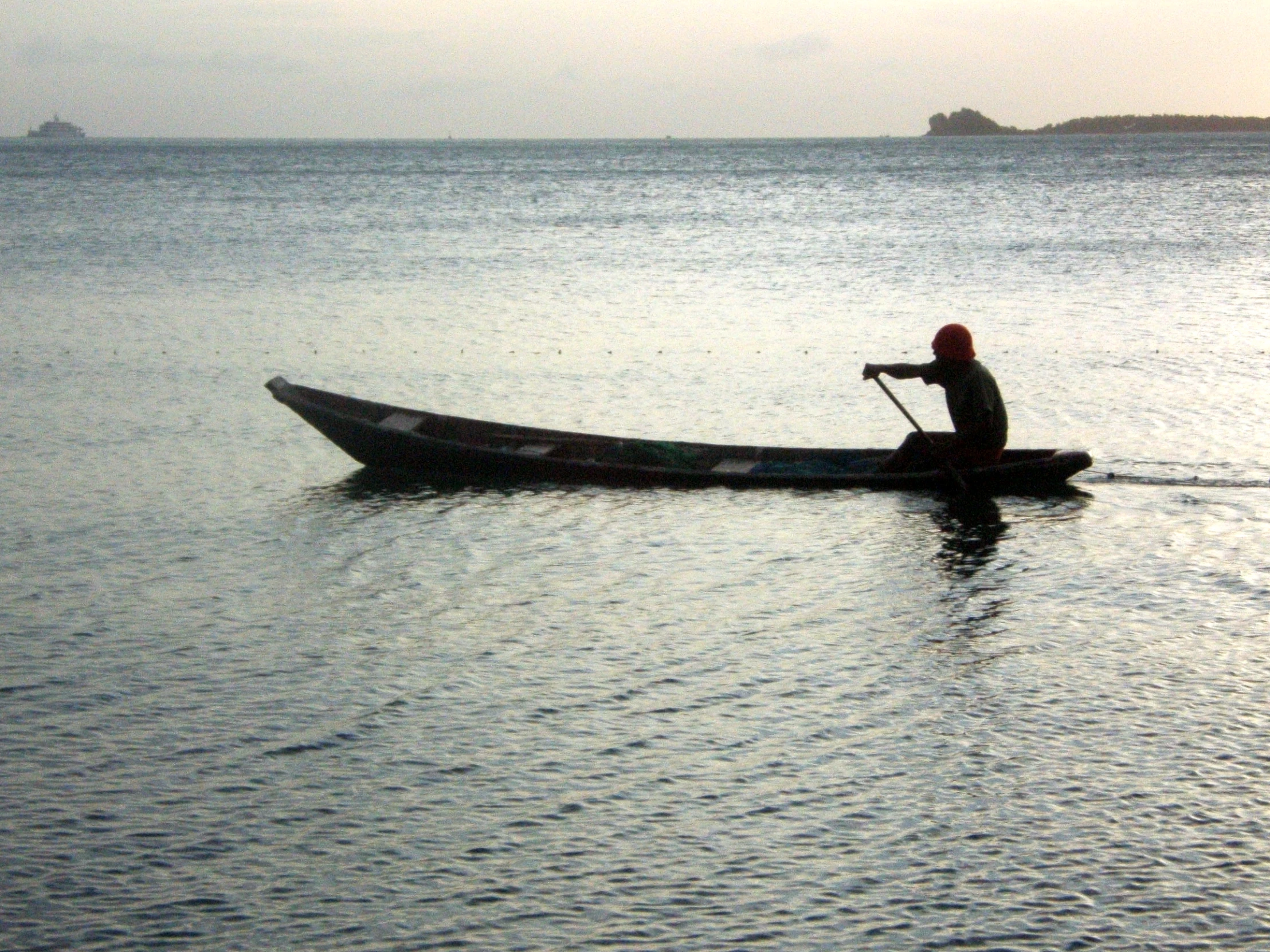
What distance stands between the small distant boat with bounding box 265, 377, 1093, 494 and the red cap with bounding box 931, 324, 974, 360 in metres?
0.88

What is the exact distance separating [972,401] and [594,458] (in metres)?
3.13

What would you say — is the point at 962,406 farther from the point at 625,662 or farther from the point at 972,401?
the point at 625,662

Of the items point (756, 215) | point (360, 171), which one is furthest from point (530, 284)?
point (360, 171)

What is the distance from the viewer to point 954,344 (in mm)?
12484

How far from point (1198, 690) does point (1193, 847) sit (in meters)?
1.98

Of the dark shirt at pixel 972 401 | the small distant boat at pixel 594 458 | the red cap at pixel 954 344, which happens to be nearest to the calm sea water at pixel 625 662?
the small distant boat at pixel 594 458

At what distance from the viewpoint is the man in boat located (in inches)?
492

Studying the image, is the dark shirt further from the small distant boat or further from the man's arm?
the small distant boat

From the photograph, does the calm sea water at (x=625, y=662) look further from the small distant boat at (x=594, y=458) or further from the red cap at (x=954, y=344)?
the red cap at (x=954, y=344)

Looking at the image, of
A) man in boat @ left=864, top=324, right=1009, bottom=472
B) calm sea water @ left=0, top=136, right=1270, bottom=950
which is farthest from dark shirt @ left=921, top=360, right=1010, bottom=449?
calm sea water @ left=0, top=136, right=1270, bottom=950

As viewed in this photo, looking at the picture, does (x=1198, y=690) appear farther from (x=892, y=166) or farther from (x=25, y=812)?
(x=892, y=166)

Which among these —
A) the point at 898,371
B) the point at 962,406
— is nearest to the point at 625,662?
the point at 898,371

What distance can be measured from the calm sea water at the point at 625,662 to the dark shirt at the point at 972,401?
0.63 meters

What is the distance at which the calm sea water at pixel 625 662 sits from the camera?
582 cm
